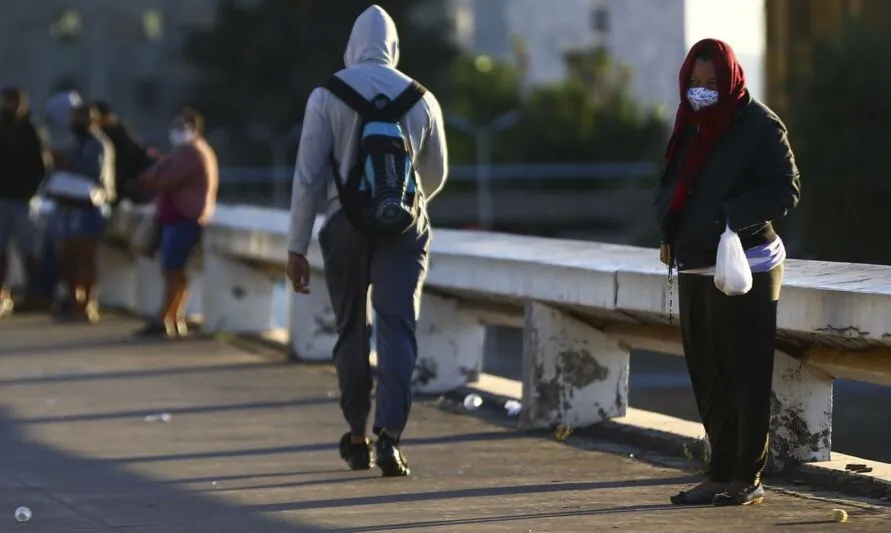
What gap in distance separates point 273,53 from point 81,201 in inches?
3268

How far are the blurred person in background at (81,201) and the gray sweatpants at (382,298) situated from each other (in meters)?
8.17

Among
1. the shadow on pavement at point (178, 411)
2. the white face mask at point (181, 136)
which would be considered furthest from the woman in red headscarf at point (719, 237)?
the white face mask at point (181, 136)

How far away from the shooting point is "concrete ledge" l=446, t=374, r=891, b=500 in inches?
301

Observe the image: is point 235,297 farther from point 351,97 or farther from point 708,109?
point 708,109

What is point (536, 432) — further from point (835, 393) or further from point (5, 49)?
point (5, 49)

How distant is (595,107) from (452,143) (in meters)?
7.59

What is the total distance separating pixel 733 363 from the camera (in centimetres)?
724

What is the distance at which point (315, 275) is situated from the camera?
1328 cm

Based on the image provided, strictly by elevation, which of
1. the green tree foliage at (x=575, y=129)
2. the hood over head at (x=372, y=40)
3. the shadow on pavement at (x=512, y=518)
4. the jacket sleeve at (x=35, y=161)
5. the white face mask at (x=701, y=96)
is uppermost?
the hood over head at (x=372, y=40)

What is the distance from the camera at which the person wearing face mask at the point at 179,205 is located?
15008 mm

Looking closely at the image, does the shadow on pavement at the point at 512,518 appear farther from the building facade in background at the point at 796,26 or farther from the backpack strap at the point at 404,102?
the building facade in background at the point at 796,26

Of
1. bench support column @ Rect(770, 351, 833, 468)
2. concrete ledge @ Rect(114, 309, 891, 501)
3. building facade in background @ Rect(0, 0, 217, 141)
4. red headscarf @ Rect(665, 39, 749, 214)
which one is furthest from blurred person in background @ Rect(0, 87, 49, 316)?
building facade in background @ Rect(0, 0, 217, 141)

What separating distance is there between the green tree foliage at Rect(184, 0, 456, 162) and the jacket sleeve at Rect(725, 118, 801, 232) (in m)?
90.0

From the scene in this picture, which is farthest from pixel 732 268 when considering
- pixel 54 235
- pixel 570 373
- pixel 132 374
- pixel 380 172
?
pixel 54 235
